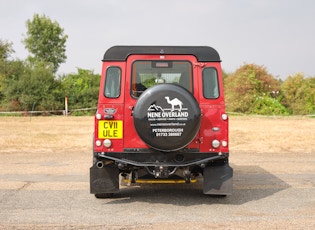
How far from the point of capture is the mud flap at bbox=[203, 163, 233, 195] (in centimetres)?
711

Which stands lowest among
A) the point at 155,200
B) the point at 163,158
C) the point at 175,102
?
the point at 155,200

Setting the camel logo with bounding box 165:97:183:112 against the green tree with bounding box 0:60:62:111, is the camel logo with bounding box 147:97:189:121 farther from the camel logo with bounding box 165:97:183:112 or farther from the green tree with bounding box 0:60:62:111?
the green tree with bounding box 0:60:62:111

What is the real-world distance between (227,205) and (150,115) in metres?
1.90

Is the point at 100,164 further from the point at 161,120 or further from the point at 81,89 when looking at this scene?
the point at 81,89

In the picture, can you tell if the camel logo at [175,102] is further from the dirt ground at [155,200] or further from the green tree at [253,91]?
the green tree at [253,91]

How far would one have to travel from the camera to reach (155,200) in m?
7.37

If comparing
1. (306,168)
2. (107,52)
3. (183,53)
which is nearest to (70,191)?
(107,52)

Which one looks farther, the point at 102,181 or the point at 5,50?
the point at 5,50

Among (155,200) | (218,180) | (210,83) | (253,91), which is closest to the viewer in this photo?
(218,180)

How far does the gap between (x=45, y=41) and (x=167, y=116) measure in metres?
48.1

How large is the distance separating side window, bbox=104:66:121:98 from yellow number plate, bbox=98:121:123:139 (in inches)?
18.0

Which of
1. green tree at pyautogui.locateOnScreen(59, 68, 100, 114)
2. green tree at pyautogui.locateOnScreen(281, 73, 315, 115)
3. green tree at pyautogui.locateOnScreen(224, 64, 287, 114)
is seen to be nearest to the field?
green tree at pyautogui.locateOnScreen(224, 64, 287, 114)

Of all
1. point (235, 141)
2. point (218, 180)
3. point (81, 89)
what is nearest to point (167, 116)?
point (218, 180)

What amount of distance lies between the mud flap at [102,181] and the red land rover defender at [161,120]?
2 centimetres
